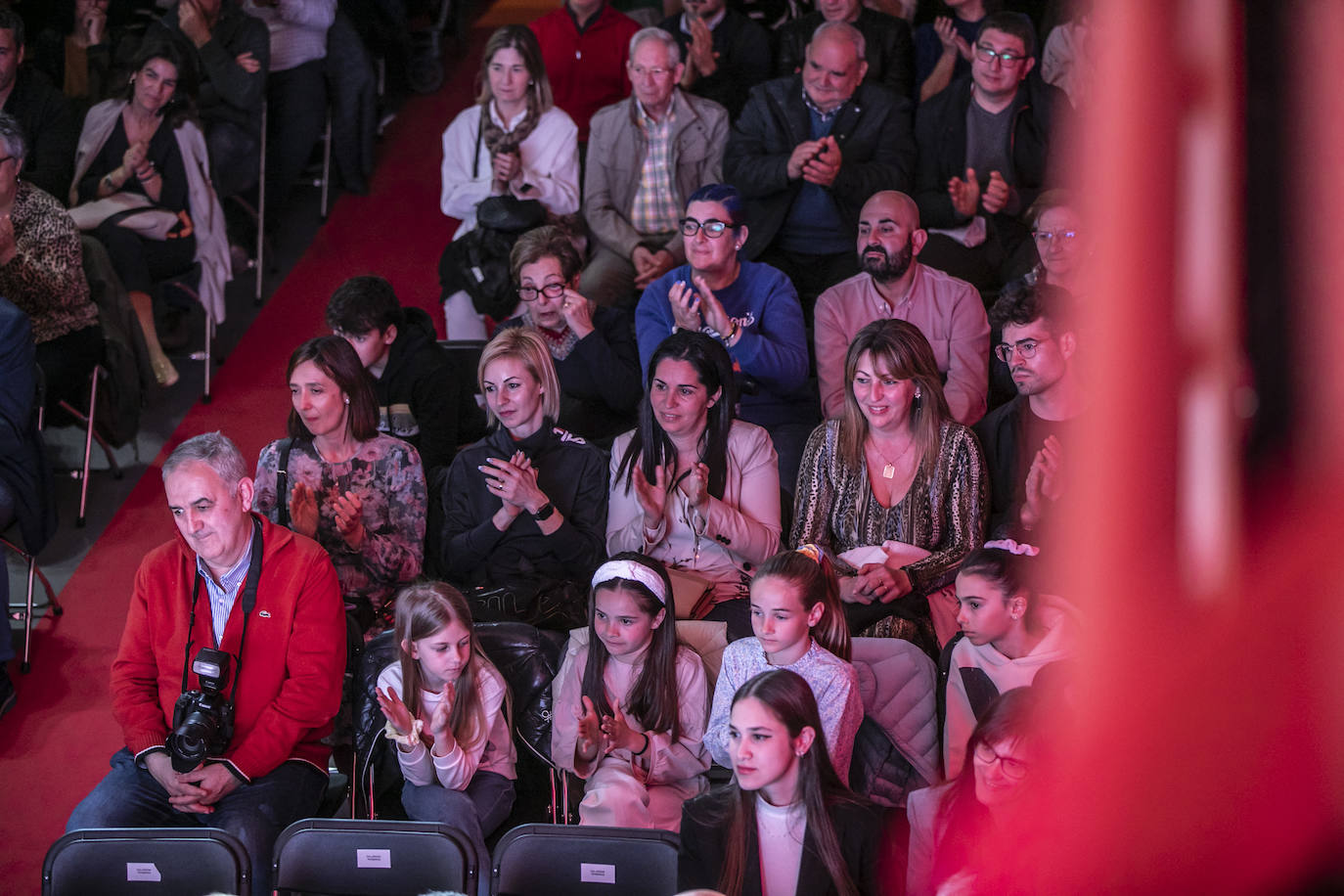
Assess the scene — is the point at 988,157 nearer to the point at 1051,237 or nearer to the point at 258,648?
the point at 1051,237

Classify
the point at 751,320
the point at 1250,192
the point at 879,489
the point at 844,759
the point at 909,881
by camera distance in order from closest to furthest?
the point at 1250,192 → the point at 909,881 → the point at 844,759 → the point at 879,489 → the point at 751,320

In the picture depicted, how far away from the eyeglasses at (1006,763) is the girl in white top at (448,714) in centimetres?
104

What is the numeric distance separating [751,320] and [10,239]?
2.29 m

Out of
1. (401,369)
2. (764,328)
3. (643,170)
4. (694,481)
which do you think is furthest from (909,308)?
(401,369)

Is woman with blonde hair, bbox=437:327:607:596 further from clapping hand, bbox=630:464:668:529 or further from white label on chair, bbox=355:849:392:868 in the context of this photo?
white label on chair, bbox=355:849:392:868

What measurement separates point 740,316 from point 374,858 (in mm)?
2026

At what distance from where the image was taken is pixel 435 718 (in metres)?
2.72

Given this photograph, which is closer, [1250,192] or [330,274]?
[1250,192]

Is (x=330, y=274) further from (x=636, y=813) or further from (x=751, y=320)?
(x=636, y=813)

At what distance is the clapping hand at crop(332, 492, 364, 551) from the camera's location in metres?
3.18

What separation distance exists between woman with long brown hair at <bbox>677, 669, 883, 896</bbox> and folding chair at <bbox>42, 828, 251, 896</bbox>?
0.84 metres

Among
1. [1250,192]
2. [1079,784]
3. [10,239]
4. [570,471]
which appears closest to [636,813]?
[570,471]

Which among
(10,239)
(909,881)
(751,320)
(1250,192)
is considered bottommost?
(909,881)

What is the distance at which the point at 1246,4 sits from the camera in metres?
0.51
